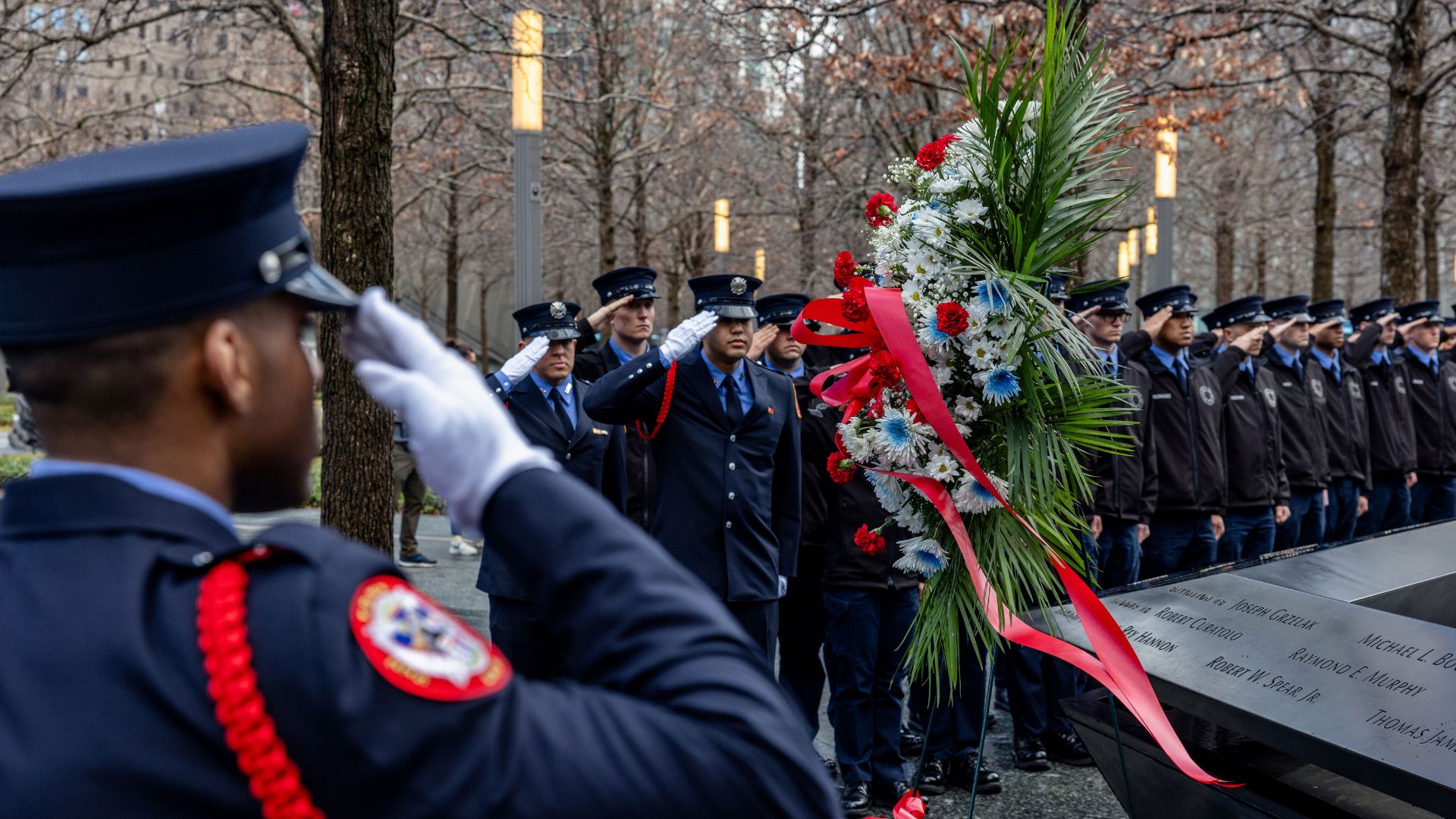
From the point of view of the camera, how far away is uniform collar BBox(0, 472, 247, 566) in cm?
104

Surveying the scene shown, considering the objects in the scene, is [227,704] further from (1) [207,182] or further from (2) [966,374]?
(2) [966,374]

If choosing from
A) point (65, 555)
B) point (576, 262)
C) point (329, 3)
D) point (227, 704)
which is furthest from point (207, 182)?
point (576, 262)

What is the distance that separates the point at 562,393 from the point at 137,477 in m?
4.46

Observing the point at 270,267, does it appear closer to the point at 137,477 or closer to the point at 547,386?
the point at 137,477

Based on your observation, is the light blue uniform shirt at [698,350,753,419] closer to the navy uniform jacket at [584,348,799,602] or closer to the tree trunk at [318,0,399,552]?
the navy uniform jacket at [584,348,799,602]

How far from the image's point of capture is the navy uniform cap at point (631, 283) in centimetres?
646

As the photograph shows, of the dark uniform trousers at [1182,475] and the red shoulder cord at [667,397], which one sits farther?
the dark uniform trousers at [1182,475]

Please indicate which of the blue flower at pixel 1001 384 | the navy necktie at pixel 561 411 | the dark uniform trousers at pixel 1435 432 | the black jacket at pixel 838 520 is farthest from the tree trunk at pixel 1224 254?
the blue flower at pixel 1001 384

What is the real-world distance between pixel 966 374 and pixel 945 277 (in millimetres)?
313

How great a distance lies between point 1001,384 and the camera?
3.39 m

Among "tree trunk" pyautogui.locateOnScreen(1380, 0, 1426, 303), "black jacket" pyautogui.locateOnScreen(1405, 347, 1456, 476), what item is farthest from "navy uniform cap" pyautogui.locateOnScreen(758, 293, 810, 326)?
"tree trunk" pyautogui.locateOnScreen(1380, 0, 1426, 303)

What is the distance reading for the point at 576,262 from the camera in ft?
89.2

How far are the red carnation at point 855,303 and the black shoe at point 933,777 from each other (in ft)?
8.18

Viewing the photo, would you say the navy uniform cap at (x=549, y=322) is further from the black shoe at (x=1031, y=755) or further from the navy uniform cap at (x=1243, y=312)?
the navy uniform cap at (x=1243, y=312)
